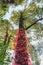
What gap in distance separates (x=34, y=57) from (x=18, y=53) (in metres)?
0.23

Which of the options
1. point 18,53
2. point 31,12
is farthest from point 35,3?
point 18,53

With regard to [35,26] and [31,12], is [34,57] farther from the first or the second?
[31,12]

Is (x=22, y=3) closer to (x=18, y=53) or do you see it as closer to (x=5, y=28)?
(x=5, y=28)

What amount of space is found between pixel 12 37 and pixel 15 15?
32cm

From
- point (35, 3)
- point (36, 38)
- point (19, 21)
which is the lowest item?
point (36, 38)

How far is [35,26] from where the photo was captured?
299cm

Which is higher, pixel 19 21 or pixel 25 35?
pixel 19 21

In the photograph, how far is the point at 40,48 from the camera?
2.96 metres

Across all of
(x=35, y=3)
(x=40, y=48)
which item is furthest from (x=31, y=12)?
(x=40, y=48)

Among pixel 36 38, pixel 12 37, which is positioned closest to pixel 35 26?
pixel 36 38

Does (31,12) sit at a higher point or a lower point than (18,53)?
higher

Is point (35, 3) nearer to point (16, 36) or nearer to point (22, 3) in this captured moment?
point (22, 3)

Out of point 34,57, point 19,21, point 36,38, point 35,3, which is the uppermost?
point 35,3

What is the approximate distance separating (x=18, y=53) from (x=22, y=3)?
27.0 inches
